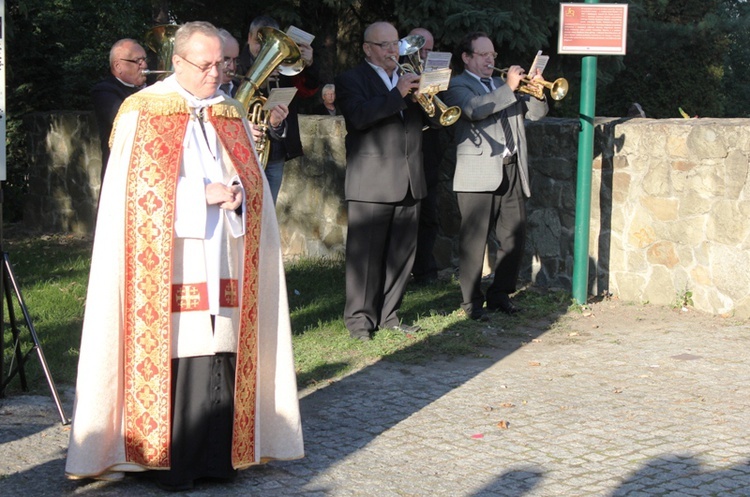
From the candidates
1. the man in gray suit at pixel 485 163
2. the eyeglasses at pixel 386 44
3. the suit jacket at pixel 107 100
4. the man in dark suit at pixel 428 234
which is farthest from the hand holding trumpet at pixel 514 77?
the suit jacket at pixel 107 100

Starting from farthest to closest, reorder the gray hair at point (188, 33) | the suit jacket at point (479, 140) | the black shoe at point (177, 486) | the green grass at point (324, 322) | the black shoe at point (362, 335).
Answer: the suit jacket at point (479, 140)
the black shoe at point (362, 335)
the green grass at point (324, 322)
the black shoe at point (177, 486)
the gray hair at point (188, 33)

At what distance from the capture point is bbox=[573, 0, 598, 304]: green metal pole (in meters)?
9.34

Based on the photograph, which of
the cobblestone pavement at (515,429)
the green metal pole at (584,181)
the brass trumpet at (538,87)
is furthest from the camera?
the green metal pole at (584,181)

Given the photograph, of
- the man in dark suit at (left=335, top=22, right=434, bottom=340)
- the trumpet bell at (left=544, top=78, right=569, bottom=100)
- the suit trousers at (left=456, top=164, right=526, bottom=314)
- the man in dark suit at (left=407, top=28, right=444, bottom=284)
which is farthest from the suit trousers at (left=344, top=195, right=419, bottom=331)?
the man in dark suit at (left=407, top=28, right=444, bottom=284)

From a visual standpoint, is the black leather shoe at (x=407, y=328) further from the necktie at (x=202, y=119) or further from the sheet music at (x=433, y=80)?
the necktie at (x=202, y=119)

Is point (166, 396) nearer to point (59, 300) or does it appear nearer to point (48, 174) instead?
point (59, 300)

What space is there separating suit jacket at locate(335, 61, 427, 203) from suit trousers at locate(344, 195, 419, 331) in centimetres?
13

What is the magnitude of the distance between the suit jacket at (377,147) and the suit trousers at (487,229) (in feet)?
2.73

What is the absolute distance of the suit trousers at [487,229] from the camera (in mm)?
8836

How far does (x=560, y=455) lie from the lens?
5723mm

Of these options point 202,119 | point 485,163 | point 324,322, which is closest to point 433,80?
point 485,163

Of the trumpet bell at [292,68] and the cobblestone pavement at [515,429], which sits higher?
the trumpet bell at [292,68]

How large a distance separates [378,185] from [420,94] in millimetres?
681

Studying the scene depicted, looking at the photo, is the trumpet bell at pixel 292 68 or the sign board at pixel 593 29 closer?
the trumpet bell at pixel 292 68
